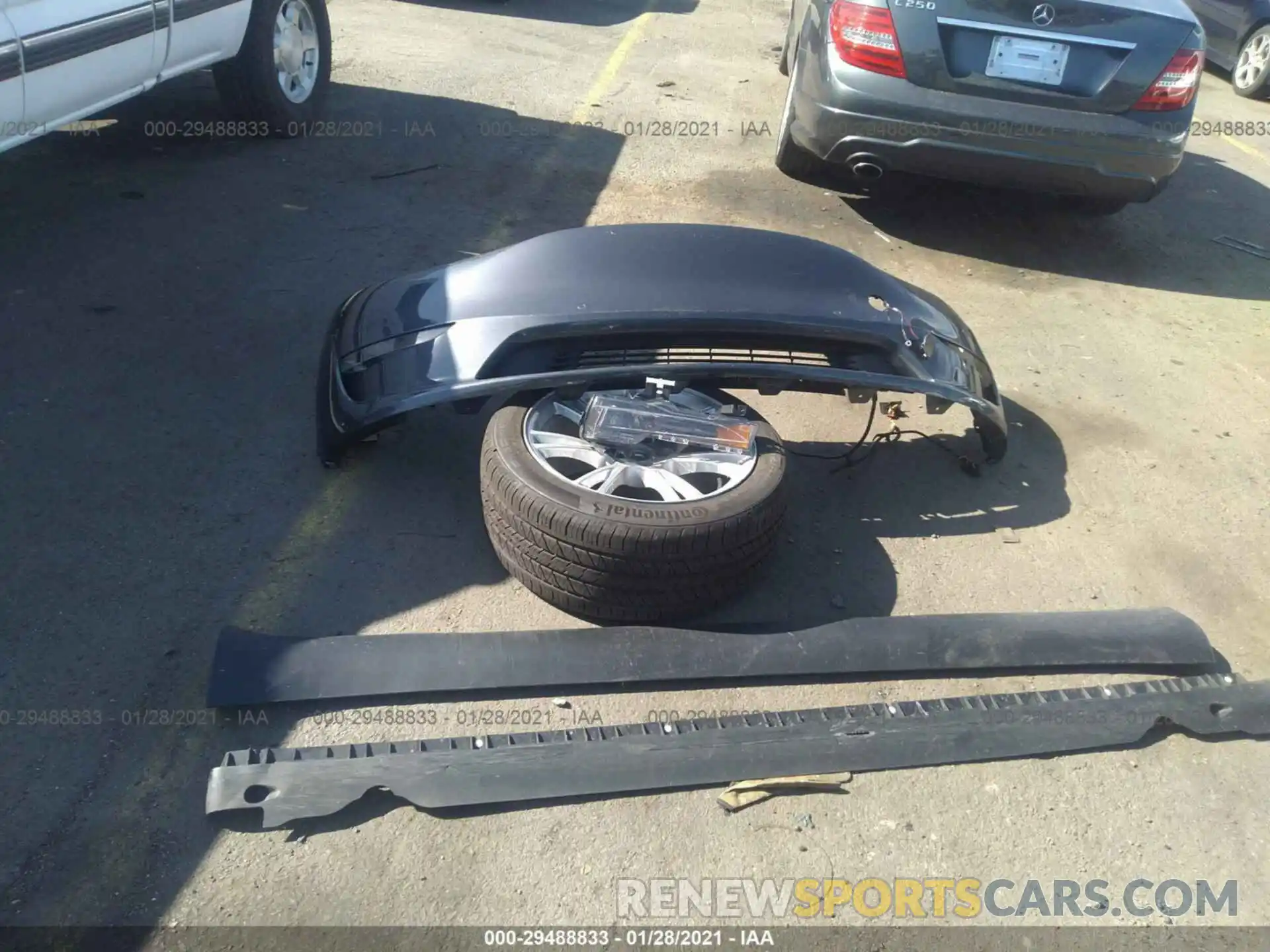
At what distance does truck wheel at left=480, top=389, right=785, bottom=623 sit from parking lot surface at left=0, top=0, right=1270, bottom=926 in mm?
211

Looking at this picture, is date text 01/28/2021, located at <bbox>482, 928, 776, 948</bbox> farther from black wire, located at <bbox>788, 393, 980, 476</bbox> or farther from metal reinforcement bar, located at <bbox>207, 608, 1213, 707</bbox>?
black wire, located at <bbox>788, 393, 980, 476</bbox>

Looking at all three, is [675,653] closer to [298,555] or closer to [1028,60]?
[298,555]

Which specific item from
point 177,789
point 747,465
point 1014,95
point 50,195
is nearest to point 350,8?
point 50,195

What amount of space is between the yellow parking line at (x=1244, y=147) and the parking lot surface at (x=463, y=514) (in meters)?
2.13

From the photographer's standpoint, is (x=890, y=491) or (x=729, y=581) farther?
(x=890, y=491)

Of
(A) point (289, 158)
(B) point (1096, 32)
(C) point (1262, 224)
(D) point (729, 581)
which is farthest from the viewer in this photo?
(C) point (1262, 224)

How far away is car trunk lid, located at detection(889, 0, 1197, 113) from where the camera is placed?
17.1ft

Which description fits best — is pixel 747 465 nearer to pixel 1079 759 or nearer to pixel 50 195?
pixel 1079 759

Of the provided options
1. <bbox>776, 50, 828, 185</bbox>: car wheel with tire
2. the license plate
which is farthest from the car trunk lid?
<bbox>776, 50, 828, 185</bbox>: car wheel with tire

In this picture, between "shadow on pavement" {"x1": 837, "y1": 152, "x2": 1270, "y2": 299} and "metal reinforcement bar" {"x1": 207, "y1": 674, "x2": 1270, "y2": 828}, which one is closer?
"metal reinforcement bar" {"x1": 207, "y1": 674, "x2": 1270, "y2": 828}

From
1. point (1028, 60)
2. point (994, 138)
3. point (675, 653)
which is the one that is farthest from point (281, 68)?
point (675, 653)

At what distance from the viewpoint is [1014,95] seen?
17.5ft

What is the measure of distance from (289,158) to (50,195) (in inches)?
52.1

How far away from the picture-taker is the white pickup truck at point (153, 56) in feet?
14.1
